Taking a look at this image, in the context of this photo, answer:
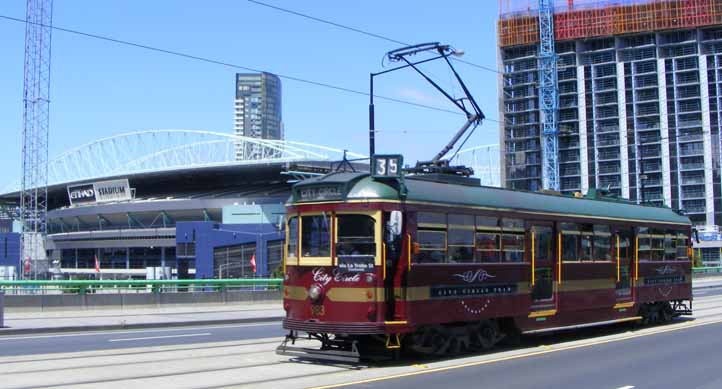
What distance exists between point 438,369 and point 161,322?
11.4 m

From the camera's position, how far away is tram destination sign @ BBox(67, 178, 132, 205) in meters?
102

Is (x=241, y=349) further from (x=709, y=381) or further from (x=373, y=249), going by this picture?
(x=709, y=381)

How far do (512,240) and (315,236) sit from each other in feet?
14.2

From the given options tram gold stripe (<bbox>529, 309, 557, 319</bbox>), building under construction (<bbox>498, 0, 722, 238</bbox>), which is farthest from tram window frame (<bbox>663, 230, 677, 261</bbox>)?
building under construction (<bbox>498, 0, 722, 238</bbox>)

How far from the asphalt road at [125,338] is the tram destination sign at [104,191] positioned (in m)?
84.0

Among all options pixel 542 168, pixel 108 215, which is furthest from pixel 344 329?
pixel 542 168

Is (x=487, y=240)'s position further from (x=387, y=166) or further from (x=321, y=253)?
(x=321, y=253)

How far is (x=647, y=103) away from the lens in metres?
123

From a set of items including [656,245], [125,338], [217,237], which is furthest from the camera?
[217,237]

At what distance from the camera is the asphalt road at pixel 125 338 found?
1592cm

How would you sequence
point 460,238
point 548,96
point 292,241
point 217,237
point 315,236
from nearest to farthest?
point 315,236
point 292,241
point 460,238
point 217,237
point 548,96

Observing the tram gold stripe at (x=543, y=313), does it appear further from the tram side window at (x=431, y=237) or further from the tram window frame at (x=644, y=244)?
the tram window frame at (x=644, y=244)

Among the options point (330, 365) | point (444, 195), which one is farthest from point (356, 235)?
point (330, 365)

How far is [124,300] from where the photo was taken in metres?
27.6
